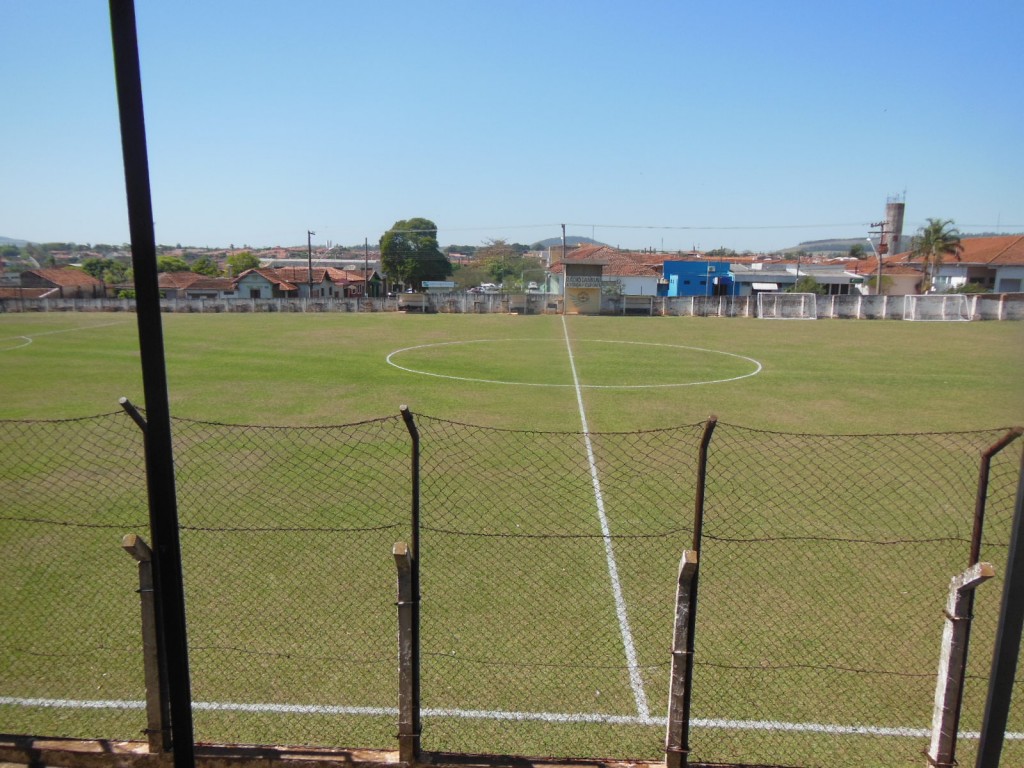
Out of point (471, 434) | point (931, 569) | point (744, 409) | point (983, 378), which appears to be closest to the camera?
point (931, 569)

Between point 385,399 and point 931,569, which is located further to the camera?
point 385,399

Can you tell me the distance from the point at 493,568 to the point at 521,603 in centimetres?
80

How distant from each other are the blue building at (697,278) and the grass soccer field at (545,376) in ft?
A: 117

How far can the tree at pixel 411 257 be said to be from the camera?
89062 millimetres

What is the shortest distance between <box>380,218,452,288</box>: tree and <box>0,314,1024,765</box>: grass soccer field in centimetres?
7225

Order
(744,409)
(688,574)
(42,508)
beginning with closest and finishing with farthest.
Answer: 1. (688,574)
2. (42,508)
3. (744,409)

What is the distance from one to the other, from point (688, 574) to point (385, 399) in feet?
44.2

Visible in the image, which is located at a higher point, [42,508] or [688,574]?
[688,574]

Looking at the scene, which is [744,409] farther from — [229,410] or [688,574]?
[688,574]

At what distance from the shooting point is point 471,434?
1292cm

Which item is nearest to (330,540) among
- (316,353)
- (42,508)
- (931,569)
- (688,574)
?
(42,508)

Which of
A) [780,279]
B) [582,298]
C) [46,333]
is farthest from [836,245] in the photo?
[46,333]

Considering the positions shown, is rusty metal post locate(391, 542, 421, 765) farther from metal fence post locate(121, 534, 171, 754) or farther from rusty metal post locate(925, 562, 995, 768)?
rusty metal post locate(925, 562, 995, 768)

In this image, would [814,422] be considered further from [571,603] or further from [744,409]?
[571,603]
